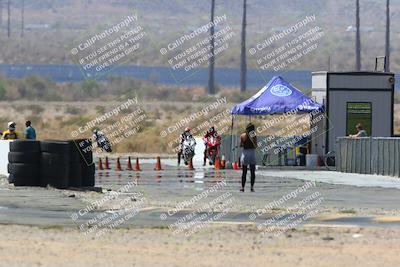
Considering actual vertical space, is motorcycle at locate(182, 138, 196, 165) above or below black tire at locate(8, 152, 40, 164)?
above

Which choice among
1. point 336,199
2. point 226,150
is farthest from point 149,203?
point 226,150

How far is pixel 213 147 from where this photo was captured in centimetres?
A: 4553

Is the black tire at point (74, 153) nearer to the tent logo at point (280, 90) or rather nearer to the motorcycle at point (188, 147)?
the tent logo at point (280, 90)

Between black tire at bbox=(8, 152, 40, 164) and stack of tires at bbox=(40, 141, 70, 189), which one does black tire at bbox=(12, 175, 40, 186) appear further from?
black tire at bbox=(8, 152, 40, 164)

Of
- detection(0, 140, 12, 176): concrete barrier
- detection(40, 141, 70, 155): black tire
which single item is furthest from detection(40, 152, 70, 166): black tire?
detection(0, 140, 12, 176): concrete barrier

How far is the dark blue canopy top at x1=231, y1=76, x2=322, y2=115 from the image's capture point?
140 ft

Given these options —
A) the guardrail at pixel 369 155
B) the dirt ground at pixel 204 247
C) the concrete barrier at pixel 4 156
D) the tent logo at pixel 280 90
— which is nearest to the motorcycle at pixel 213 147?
the tent logo at pixel 280 90

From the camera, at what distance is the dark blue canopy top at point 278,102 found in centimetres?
4281

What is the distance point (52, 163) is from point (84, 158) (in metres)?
0.74

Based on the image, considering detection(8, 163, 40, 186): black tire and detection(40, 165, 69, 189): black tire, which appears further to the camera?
detection(8, 163, 40, 186): black tire

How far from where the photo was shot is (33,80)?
125 metres

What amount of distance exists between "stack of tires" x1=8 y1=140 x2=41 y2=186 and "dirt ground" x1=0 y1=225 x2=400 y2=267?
841cm

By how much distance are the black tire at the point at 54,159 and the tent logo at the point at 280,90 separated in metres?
14.6

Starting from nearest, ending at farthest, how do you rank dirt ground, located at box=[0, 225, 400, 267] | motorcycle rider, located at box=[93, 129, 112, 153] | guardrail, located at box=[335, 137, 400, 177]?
dirt ground, located at box=[0, 225, 400, 267] < guardrail, located at box=[335, 137, 400, 177] < motorcycle rider, located at box=[93, 129, 112, 153]
